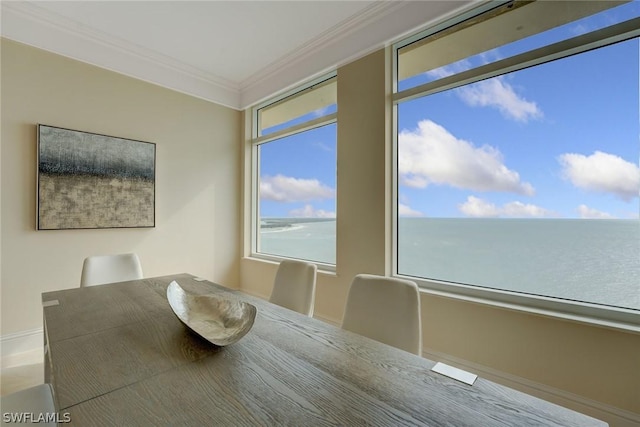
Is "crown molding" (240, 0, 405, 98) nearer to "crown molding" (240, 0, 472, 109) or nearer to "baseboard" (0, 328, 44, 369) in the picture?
"crown molding" (240, 0, 472, 109)

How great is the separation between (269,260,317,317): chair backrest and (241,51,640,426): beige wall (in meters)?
0.95

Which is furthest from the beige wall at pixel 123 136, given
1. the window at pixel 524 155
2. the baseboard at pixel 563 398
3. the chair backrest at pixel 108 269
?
the baseboard at pixel 563 398

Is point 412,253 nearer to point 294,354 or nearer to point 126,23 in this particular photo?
point 294,354

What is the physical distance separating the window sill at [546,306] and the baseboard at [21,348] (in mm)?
3325

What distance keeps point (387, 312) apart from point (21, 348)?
315cm

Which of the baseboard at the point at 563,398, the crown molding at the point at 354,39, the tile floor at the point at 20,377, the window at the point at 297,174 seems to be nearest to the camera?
the baseboard at the point at 563,398

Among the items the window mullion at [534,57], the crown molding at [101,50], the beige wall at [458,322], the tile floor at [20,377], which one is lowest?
the tile floor at [20,377]

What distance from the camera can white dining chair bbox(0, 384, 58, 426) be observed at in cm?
92

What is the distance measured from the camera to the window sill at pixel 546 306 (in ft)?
5.17

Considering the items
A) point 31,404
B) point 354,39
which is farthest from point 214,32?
point 31,404

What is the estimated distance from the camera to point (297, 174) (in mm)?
3574

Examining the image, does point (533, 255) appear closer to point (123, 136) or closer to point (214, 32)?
point (214, 32)

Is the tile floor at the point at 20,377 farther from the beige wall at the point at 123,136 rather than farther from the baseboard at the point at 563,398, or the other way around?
the baseboard at the point at 563,398

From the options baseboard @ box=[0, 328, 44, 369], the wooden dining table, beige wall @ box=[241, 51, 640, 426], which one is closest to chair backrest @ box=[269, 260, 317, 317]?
the wooden dining table
